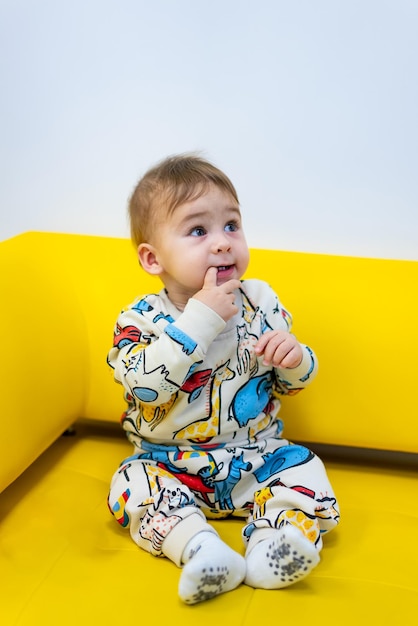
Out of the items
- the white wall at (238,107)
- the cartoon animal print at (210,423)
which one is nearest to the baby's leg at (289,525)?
the cartoon animal print at (210,423)

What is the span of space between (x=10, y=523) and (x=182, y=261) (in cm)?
48

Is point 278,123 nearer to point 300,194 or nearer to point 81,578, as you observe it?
point 300,194

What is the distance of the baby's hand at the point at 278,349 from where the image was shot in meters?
1.06

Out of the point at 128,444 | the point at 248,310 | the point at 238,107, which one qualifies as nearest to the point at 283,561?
the point at 248,310

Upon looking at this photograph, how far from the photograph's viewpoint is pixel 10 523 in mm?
1091

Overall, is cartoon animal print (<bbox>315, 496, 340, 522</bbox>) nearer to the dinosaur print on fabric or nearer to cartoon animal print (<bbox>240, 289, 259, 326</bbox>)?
the dinosaur print on fabric

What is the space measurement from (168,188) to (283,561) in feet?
1.82

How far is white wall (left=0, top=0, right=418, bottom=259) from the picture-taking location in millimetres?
1359

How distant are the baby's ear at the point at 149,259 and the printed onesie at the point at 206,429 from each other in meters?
0.06

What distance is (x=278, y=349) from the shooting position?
1063 millimetres

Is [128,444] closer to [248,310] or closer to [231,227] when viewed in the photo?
[248,310]

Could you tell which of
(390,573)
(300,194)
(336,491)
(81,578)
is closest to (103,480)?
(81,578)

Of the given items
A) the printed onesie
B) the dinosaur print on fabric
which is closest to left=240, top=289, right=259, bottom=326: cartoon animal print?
the printed onesie

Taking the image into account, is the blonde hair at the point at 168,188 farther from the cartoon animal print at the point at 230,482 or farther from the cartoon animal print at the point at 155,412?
the cartoon animal print at the point at 230,482
